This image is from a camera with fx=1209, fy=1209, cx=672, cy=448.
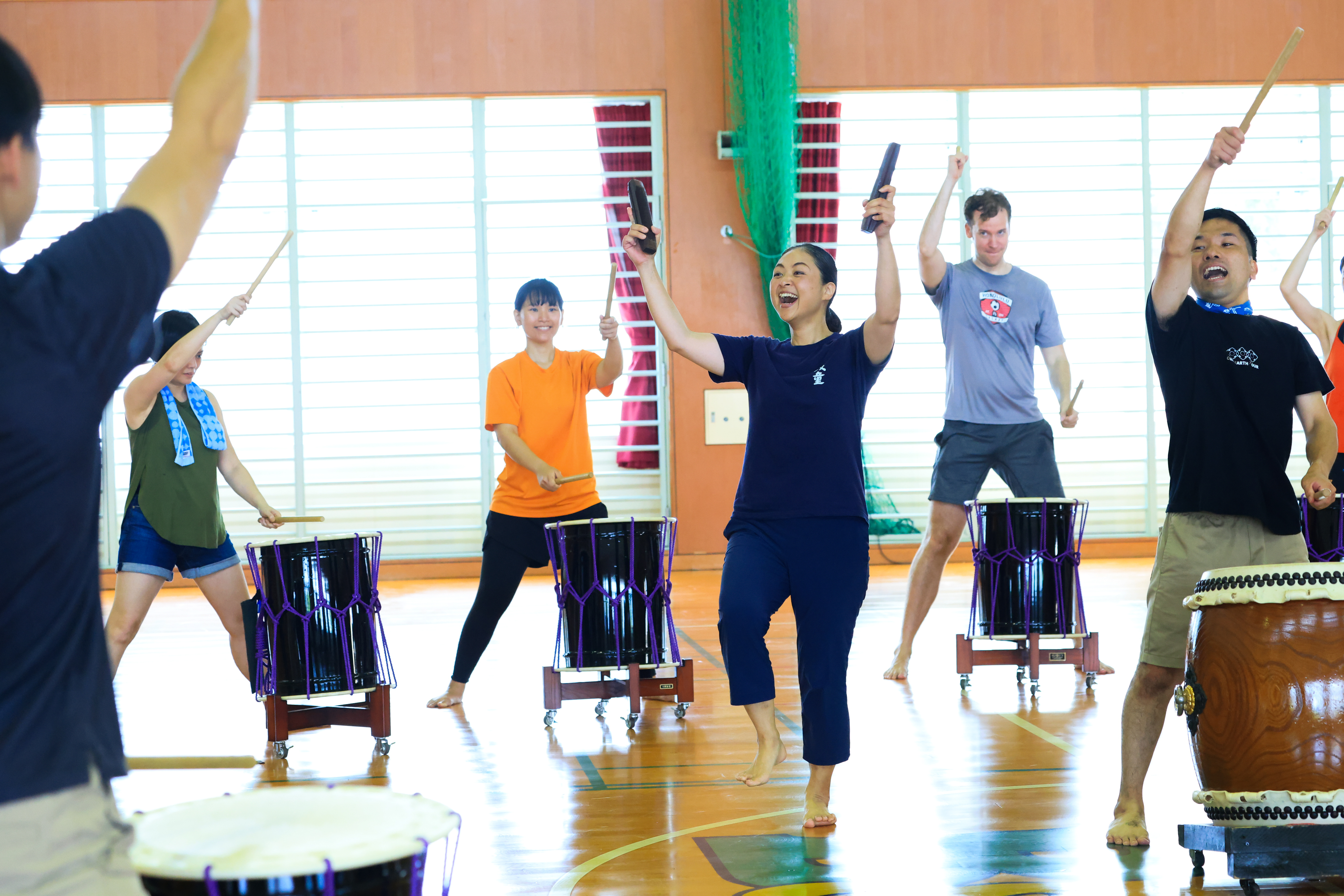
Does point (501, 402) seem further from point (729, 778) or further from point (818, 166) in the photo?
point (818, 166)

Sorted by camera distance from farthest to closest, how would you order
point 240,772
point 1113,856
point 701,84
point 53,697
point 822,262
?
1. point 701,84
2. point 240,772
3. point 822,262
4. point 1113,856
5. point 53,697

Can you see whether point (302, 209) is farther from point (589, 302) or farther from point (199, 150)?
point (199, 150)

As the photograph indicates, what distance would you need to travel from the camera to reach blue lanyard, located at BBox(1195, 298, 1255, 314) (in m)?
2.80

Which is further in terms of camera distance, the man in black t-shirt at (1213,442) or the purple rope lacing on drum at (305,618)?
the purple rope lacing on drum at (305,618)

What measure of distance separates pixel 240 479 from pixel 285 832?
3.21 metres

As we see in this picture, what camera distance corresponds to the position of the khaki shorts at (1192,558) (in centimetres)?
269

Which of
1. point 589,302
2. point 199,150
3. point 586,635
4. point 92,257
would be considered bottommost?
point 586,635

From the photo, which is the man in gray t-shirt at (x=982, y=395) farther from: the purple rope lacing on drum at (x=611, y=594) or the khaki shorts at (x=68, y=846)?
the khaki shorts at (x=68, y=846)

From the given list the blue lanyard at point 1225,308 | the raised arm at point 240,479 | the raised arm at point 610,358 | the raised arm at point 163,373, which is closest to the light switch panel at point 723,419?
the raised arm at point 610,358

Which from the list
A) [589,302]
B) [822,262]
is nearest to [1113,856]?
[822,262]

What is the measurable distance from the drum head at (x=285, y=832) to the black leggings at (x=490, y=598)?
3043 millimetres

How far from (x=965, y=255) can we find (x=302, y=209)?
15.7 feet

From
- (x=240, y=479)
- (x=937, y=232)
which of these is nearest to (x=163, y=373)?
(x=240, y=479)

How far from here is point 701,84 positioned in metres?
8.42
